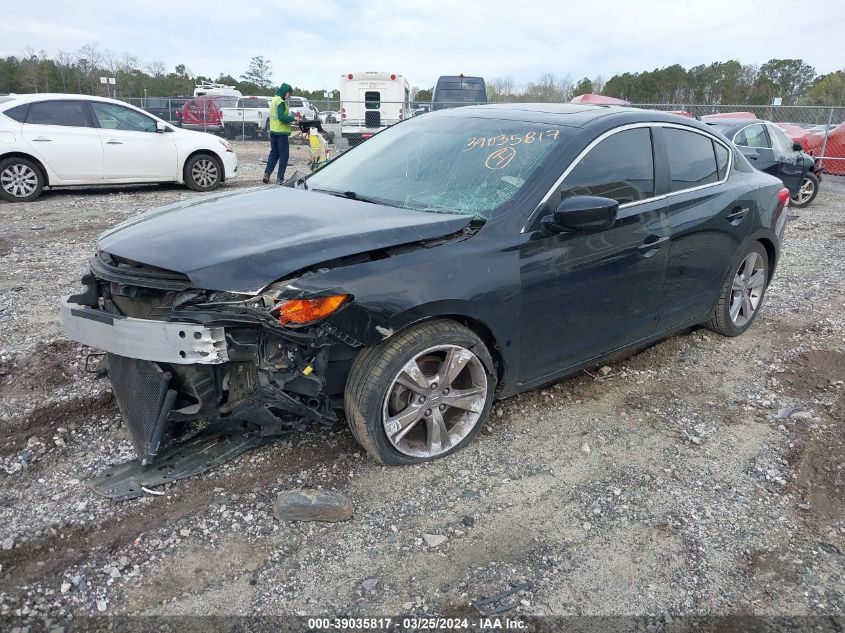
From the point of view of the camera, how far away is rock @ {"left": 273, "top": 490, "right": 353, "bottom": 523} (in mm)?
2814

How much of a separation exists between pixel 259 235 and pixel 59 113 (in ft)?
29.7

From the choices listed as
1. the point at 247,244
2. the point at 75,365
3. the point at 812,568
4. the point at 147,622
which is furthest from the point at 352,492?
the point at 75,365

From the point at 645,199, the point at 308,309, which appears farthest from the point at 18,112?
the point at 645,199

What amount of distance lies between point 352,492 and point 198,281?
1.20 metres

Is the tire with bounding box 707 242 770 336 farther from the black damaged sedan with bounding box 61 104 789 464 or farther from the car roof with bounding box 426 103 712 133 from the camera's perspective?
the car roof with bounding box 426 103 712 133

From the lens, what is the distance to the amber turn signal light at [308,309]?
262 cm

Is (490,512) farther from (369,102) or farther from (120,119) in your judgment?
(369,102)

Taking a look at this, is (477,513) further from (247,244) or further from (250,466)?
(247,244)

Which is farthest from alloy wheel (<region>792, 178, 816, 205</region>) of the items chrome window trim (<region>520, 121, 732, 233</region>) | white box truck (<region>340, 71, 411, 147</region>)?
white box truck (<region>340, 71, 411, 147</region>)

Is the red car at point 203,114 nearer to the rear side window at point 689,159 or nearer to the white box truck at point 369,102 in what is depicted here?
the white box truck at point 369,102

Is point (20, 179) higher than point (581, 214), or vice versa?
point (581, 214)

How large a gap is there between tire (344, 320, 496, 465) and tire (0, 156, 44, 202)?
9.40m

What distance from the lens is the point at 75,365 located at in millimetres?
4234

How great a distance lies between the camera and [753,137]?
10797 mm
